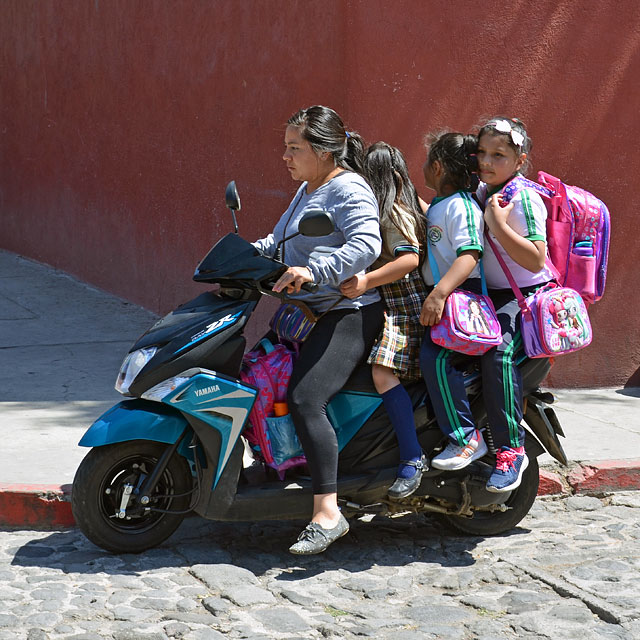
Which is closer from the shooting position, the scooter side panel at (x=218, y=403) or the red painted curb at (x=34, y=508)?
the scooter side panel at (x=218, y=403)

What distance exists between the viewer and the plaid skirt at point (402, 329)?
4.43 metres

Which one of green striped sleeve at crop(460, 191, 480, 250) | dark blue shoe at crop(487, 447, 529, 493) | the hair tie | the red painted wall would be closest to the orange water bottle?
dark blue shoe at crop(487, 447, 529, 493)

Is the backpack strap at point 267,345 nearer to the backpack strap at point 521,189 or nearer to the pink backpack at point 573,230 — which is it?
the backpack strap at point 521,189

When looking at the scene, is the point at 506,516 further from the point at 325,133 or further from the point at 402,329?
the point at 325,133

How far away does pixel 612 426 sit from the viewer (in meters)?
6.47

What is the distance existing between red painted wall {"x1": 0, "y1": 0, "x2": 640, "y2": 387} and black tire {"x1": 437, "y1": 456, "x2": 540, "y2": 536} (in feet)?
8.41

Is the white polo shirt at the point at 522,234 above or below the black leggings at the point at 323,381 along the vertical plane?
above

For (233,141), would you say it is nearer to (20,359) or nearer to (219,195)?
(219,195)

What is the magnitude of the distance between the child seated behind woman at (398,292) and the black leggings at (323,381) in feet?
0.39

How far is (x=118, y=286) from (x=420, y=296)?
5541mm

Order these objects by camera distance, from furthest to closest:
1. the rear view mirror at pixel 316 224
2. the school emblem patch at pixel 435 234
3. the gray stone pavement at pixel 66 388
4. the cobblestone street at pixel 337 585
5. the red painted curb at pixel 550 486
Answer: the gray stone pavement at pixel 66 388 < the red painted curb at pixel 550 486 < the school emblem patch at pixel 435 234 < the rear view mirror at pixel 316 224 < the cobblestone street at pixel 337 585

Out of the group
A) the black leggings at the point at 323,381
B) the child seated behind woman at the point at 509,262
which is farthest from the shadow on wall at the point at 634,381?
the black leggings at the point at 323,381

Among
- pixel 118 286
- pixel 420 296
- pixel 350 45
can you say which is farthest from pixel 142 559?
pixel 118 286

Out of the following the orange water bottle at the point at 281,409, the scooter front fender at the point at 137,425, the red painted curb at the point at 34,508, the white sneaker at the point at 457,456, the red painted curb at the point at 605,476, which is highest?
the orange water bottle at the point at 281,409
